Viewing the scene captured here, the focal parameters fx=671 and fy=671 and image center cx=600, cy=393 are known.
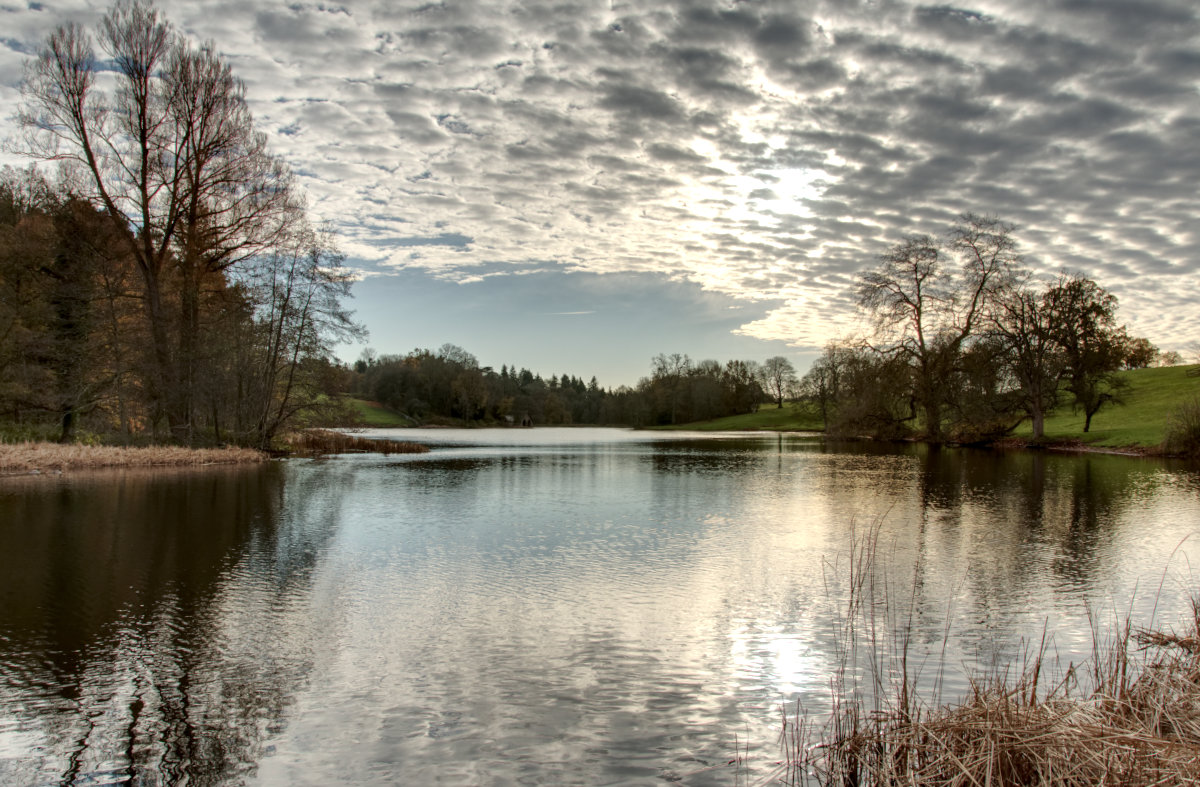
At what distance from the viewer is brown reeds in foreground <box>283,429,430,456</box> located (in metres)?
35.2

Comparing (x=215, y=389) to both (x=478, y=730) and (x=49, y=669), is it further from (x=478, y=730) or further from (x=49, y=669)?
(x=478, y=730)

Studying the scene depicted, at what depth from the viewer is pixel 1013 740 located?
3.74m

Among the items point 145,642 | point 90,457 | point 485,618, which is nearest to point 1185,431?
point 485,618

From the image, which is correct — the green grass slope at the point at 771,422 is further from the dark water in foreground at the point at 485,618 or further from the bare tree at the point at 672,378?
the dark water in foreground at the point at 485,618

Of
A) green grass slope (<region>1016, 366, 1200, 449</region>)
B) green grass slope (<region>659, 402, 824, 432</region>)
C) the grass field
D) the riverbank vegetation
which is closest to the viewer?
the riverbank vegetation

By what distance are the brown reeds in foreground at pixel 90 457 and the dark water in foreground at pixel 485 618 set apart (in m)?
4.91

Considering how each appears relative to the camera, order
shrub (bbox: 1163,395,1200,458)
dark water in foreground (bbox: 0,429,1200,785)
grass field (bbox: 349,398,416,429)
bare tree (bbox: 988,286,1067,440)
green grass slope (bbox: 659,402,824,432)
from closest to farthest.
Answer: dark water in foreground (bbox: 0,429,1200,785) → shrub (bbox: 1163,395,1200,458) → bare tree (bbox: 988,286,1067,440) → green grass slope (bbox: 659,402,824,432) → grass field (bbox: 349,398,416,429)

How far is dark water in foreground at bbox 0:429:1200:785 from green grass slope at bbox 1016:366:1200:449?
75.5 ft

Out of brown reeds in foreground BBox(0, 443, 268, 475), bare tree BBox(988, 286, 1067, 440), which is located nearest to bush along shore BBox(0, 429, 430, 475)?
brown reeds in foreground BBox(0, 443, 268, 475)

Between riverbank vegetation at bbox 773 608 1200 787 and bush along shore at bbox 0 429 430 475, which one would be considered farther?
bush along shore at bbox 0 429 430 475

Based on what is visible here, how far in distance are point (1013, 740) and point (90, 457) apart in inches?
Answer: 1013

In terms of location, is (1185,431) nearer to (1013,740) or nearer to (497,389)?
(1013,740)

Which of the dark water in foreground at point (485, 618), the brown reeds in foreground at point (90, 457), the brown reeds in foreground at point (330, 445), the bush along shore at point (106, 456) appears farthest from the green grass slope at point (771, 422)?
the dark water in foreground at point (485, 618)

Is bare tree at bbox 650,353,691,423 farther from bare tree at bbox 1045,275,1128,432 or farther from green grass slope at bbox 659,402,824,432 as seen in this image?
bare tree at bbox 1045,275,1128,432
